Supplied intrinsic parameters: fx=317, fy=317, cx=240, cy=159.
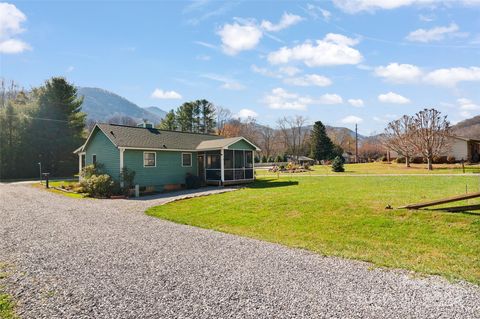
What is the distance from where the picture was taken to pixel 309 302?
4410 millimetres

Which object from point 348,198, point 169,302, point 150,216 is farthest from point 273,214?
point 169,302

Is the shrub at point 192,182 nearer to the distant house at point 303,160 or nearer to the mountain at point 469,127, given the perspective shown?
the distant house at point 303,160

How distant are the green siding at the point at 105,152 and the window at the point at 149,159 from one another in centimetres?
168

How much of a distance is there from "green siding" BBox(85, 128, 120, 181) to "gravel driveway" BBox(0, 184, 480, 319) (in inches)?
464

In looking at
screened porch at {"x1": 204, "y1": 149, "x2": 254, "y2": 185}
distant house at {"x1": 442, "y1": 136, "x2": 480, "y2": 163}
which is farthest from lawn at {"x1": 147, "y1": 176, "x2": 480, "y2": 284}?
distant house at {"x1": 442, "y1": 136, "x2": 480, "y2": 163}

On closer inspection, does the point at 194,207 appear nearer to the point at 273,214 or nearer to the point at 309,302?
the point at 273,214

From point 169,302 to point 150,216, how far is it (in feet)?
26.1

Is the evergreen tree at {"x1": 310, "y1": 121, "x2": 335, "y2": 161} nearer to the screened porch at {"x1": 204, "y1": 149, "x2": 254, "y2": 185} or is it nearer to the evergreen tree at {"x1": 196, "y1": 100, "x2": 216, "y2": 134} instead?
the evergreen tree at {"x1": 196, "y1": 100, "x2": 216, "y2": 134}

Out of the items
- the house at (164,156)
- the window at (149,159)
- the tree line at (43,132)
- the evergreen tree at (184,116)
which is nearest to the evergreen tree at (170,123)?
the evergreen tree at (184,116)

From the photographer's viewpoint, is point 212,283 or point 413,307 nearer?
point 413,307

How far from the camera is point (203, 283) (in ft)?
17.0

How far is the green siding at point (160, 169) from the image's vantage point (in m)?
20.0

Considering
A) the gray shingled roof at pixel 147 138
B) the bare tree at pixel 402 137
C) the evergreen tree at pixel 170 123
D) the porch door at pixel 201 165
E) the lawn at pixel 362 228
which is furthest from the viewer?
the evergreen tree at pixel 170 123

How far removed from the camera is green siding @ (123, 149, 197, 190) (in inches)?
788
